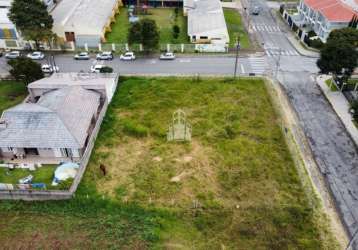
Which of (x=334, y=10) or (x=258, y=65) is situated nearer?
(x=258, y=65)

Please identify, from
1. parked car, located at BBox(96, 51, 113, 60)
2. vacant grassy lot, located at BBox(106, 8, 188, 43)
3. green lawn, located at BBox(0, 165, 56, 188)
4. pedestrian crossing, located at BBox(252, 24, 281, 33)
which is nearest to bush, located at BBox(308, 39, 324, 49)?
pedestrian crossing, located at BBox(252, 24, 281, 33)

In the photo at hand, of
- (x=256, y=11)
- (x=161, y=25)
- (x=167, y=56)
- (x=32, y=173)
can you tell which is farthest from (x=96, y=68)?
(x=256, y=11)

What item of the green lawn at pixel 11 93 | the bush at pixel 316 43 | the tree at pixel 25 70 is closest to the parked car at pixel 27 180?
the green lawn at pixel 11 93

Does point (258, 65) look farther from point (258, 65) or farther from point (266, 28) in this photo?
point (266, 28)

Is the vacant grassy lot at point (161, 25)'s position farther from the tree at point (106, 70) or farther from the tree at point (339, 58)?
the tree at point (339, 58)

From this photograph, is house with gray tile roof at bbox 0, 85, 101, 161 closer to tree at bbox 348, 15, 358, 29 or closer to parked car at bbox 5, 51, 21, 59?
parked car at bbox 5, 51, 21, 59

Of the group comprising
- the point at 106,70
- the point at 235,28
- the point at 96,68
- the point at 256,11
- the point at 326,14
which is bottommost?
the point at 96,68

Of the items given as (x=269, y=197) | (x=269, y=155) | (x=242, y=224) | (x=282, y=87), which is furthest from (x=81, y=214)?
(x=282, y=87)
